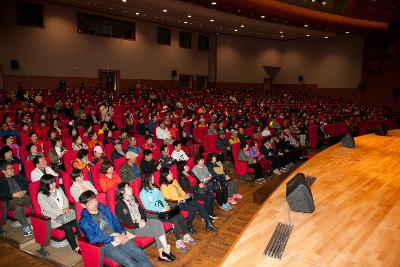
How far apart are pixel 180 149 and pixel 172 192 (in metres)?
1.68

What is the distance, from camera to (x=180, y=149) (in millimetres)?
5484

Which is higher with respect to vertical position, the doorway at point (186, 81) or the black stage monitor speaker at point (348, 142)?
the doorway at point (186, 81)

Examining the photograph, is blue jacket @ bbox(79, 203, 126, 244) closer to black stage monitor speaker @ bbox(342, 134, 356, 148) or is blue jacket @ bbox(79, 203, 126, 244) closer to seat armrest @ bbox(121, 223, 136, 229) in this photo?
seat armrest @ bbox(121, 223, 136, 229)

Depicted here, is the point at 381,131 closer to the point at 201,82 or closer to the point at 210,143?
the point at 210,143

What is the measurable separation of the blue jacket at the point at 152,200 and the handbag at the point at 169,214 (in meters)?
0.14

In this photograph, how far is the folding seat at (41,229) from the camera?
300cm

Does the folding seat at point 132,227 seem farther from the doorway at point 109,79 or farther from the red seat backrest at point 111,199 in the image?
the doorway at point 109,79

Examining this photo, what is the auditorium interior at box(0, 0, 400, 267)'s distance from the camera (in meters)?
3.08

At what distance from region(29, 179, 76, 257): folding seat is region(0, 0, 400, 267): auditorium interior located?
0.02m

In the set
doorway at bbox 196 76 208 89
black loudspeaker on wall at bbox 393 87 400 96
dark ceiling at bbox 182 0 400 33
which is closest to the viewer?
dark ceiling at bbox 182 0 400 33

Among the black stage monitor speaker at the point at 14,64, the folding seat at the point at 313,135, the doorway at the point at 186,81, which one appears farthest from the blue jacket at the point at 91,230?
the doorway at the point at 186,81

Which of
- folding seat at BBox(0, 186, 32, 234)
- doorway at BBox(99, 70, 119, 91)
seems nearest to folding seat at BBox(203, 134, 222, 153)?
folding seat at BBox(0, 186, 32, 234)

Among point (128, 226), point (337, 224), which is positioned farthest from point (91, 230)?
point (337, 224)

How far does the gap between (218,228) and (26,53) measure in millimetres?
11543
